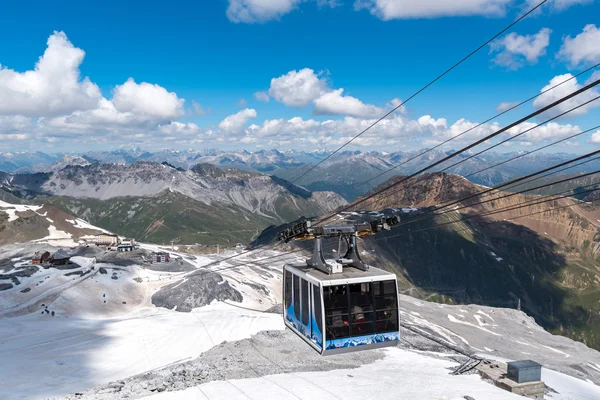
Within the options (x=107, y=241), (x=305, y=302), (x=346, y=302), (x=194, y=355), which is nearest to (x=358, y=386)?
(x=305, y=302)

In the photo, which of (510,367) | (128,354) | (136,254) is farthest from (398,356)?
(136,254)

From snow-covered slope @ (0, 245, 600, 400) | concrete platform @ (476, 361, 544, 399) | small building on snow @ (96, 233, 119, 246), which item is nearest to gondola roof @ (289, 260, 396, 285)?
snow-covered slope @ (0, 245, 600, 400)

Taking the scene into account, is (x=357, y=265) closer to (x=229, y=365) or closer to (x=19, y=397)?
(x=229, y=365)

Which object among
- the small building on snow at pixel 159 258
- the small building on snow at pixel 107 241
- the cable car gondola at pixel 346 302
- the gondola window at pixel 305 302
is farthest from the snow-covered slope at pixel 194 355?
the small building on snow at pixel 107 241

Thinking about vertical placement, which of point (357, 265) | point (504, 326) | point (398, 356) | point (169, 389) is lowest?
point (504, 326)

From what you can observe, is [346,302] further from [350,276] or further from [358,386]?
[358,386]

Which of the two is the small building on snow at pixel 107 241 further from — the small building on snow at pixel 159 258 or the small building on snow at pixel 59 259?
the small building on snow at pixel 59 259

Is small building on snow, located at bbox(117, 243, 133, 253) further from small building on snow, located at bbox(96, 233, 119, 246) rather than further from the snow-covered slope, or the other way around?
Result: the snow-covered slope
